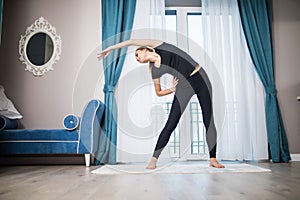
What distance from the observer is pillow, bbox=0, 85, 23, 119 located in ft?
11.0

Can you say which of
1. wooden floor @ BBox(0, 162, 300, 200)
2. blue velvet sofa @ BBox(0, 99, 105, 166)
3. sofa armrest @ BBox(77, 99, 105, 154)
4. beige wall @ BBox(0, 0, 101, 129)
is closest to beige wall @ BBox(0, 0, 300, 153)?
beige wall @ BBox(0, 0, 101, 129)

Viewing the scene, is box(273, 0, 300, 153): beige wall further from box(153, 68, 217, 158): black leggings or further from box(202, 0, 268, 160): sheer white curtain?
box(153, 68, 217, 158): black leggings

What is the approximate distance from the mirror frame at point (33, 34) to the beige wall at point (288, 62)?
9.14ft

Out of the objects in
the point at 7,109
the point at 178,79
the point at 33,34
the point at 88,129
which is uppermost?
the point at 33,34

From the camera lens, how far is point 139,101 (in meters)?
3.68

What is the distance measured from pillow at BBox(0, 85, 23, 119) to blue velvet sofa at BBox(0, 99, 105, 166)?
0.87 feet

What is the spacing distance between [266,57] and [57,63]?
261 cm

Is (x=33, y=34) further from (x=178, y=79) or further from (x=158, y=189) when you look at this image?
(x=158, y=189)

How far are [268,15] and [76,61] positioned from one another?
2.51 m

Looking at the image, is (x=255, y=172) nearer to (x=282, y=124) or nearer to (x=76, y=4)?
(x=282, y=124)

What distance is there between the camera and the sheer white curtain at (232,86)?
3.61 metres

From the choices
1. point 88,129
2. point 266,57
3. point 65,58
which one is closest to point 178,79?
point 88,129

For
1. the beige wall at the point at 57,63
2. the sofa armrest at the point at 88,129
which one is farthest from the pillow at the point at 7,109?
the sofa armrest at the point at 88,129

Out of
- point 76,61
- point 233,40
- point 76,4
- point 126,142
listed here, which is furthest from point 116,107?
point 233,40
